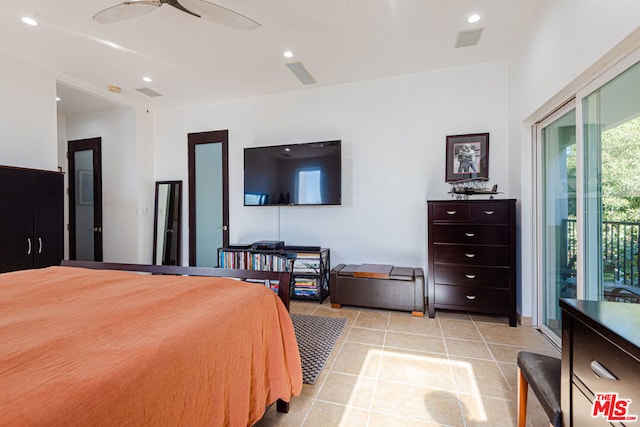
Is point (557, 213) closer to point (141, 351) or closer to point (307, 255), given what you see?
point (307, 255)

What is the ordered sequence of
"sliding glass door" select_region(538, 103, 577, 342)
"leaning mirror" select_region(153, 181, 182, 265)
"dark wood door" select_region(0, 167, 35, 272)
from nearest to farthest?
"sliding glass door" select_region(538, 103, 577, 342) < "dark wood door" select_region(0, 167, 35, 272) < "leaning mirror" select_region(153, 181, 182, 265)

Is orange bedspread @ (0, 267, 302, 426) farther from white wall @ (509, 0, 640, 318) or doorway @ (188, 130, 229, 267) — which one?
doorway @ (188, 130, 229, 267)

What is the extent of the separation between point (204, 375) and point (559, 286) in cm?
280

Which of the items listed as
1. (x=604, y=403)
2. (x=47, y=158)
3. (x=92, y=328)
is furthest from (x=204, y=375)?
(x=47, y=158)

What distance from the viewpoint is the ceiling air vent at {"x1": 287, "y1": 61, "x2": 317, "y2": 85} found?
3336 mm

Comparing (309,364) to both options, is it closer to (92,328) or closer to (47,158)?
(92,328)

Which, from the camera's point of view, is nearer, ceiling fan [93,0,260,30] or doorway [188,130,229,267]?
ceiling fan [93,0,260,30]

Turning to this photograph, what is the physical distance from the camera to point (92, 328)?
1026 millimetres

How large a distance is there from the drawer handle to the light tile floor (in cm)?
88

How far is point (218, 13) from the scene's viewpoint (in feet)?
6.80

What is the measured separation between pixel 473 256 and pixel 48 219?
437 centimetres

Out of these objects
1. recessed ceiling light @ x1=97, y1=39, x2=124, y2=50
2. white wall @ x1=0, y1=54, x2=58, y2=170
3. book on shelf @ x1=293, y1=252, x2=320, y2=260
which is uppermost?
recessed ceiling light @ x1=97, y1=39, x2=124, y2=50

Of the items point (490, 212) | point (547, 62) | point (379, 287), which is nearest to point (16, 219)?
point (379, 287)

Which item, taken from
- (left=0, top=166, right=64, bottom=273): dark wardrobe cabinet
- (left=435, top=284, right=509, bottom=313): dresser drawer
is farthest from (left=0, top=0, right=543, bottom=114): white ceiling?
(left=435, top=284, right=509, bottom=313): dresser drawer
